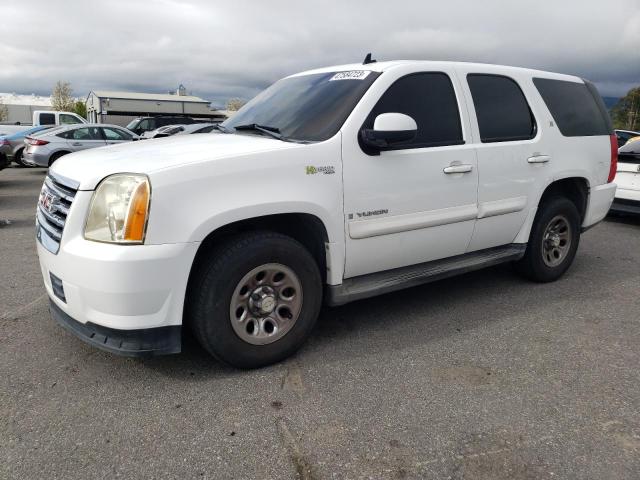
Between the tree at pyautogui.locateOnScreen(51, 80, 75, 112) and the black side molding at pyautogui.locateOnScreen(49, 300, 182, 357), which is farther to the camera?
the tree at pyautogui.locateOnScreen(51, 80, 75, 112)

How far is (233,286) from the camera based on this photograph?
2.84 meters

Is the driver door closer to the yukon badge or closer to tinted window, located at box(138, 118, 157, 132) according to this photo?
the yukon badge

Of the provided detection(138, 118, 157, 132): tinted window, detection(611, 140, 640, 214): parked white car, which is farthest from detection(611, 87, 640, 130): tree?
detection(611, 140, 640, 214): parked white car

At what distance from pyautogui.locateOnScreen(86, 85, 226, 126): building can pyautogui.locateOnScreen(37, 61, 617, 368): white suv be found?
41.1 metres

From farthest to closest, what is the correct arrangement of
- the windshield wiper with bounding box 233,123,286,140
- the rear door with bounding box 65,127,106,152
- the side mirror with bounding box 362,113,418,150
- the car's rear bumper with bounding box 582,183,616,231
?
the rear door with bounding box 65,127,106,152
the car's rear bumper with bounding box 582,183,616,231
the windshield wiper with bounding box 233,123,286,140
the side mirror with bounding box 362,113,418,150

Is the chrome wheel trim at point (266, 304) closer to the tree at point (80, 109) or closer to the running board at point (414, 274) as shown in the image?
the running board at point (414, 274)

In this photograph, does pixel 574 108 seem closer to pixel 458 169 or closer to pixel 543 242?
pixel 543 242

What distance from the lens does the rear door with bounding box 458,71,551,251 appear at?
3.89 meters

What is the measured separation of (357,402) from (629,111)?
238 feet

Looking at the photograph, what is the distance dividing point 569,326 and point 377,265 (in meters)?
1.62

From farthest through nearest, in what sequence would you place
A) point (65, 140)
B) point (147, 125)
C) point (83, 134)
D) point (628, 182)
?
1. point (147, 125)
2. point (83, 134)
3. point (65, 140)
4. point (628, 182)

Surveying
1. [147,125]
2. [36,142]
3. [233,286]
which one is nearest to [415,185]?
[233,286]

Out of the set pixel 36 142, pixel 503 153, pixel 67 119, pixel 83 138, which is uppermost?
pixel 67 119

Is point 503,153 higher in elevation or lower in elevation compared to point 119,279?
higher
